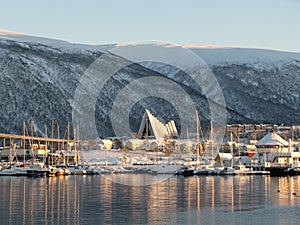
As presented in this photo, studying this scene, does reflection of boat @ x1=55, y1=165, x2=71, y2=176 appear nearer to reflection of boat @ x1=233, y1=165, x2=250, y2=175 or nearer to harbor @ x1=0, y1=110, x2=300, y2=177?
harbor @ x1=0, y1=110, x2=300, y2=177

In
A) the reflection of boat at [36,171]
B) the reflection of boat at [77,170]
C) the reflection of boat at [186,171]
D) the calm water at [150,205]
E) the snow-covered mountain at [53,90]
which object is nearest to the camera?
the calm water at [150,205]

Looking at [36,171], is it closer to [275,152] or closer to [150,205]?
[275,152]

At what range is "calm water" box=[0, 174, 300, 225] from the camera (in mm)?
30062

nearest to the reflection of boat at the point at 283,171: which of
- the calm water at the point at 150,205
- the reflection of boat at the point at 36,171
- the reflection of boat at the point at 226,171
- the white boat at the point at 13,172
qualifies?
the reflection of boat at the point at 226,171

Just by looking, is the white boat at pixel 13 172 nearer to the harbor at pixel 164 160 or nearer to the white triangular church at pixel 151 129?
the harbor at pixel 164 160

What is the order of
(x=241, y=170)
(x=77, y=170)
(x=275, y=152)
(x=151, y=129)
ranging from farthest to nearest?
(x=151, y=129) → (x=275, y=152) → (x=77, y=170) → (x=241, y=170)

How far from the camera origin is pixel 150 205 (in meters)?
35.3

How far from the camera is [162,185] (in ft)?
168

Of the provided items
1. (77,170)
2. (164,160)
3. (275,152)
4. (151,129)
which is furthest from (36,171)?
(151,129)

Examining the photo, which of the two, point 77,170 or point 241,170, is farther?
point 77,170

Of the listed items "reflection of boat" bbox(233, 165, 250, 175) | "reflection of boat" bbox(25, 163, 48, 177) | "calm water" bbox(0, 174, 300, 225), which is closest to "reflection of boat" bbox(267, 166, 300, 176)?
"reflection of boat" bbox(233, 165, 250, 175)

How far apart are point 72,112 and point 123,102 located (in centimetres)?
1965

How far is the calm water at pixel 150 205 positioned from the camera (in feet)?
98.6

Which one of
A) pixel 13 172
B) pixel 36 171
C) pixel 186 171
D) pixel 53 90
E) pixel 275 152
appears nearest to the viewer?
pixel 186 171
